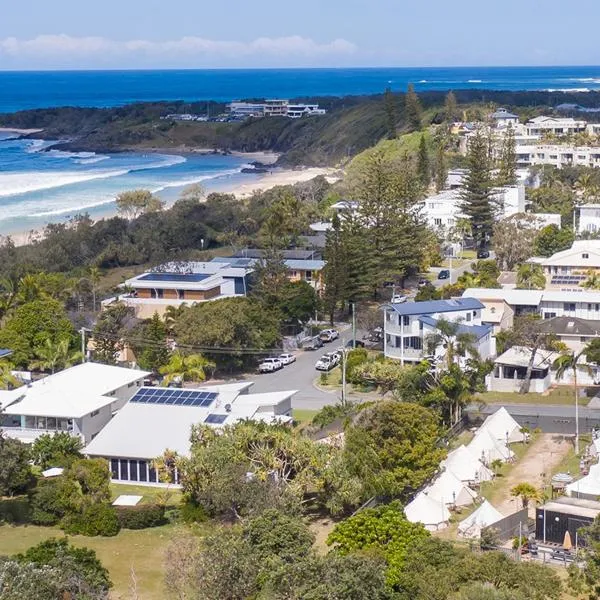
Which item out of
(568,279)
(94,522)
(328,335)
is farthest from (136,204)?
(94,522)

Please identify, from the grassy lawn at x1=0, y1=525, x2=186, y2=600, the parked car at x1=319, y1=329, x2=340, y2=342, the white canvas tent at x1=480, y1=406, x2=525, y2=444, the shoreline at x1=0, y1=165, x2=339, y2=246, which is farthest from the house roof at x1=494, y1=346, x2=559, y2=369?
the shoreline at x1=0, y1=165, x2=339, y2=246

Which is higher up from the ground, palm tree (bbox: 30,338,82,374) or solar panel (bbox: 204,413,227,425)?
solar panel (bbox: 204,413,227,425)

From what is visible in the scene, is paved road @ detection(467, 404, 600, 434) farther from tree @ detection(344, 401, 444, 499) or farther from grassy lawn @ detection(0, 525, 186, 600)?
grassy lawn @ detection(0, 525, 186, 600)

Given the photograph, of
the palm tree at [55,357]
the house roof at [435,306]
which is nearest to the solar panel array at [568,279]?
the house roof at [435,306]

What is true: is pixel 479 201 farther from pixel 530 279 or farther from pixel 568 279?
pixel 530 279

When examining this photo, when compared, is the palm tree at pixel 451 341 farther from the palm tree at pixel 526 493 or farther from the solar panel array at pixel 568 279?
the solar panel array at pixel 568 279
